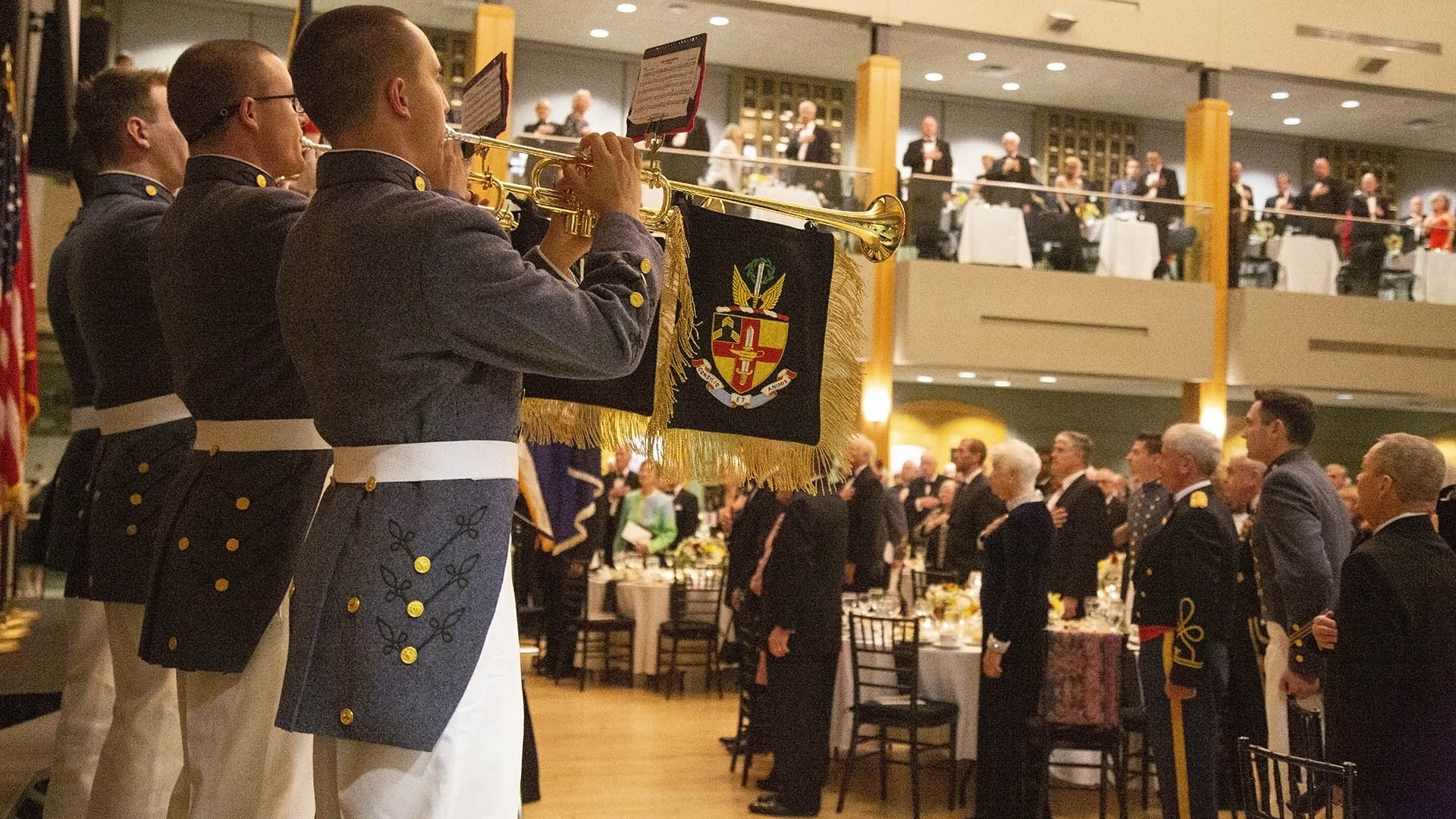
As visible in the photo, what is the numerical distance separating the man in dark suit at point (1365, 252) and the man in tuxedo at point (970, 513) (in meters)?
7.17

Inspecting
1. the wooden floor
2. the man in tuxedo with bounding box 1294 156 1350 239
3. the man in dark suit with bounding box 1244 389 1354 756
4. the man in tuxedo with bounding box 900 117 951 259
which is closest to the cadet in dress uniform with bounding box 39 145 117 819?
the wooden floor

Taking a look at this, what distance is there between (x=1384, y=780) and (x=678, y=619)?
6582 millimetres

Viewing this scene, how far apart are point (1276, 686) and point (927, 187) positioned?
26.9 ft

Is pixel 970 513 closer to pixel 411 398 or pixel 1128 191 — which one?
pixel 1128 191

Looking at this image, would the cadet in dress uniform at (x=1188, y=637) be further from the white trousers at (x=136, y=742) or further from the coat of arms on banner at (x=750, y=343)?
the white trousers at (x=136, y=742)

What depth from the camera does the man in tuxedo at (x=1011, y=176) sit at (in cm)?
1309

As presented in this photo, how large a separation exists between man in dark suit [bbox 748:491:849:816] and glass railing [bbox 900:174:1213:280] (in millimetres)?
7380

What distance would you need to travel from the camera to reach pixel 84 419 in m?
3.00

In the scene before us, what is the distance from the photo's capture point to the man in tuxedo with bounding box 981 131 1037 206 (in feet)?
42.9

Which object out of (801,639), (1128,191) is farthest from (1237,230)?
(801,639)

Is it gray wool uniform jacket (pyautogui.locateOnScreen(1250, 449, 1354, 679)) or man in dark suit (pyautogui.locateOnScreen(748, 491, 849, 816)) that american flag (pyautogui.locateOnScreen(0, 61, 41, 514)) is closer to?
man in dark suit (pyautogui.locateOnScreen(748, 491, 849, 816))

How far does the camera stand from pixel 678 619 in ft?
30.9

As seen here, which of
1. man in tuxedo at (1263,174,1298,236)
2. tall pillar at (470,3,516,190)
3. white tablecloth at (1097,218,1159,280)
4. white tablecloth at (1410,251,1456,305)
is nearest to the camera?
tall pillar at (470,3,516,190)

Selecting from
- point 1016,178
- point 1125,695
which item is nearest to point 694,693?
point 1125,695
